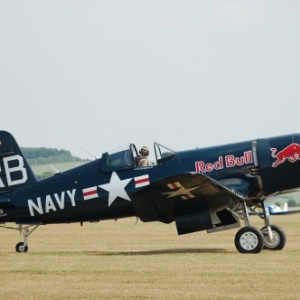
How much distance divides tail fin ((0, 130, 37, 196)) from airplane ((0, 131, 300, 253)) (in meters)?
0.05

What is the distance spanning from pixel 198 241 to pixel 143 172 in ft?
10.8

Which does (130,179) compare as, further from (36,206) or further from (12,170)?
(12,170)

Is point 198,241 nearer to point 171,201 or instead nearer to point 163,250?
point 163,250

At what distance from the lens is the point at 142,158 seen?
14203 mm

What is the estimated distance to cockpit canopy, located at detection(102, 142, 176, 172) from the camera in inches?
555

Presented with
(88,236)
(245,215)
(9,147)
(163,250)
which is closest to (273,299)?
(245,215)

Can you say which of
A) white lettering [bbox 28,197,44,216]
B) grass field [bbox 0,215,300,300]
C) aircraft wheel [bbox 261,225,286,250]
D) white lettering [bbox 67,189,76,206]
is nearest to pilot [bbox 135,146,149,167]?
white lettering [bbox 67,189,76,206]

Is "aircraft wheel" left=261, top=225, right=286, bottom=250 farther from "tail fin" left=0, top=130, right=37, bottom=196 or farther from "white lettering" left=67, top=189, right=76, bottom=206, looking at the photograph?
"tail fin" left=0, top=130, right=37, bottom=196

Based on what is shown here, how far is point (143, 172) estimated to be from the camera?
14.0m

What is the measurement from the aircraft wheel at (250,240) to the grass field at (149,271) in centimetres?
17

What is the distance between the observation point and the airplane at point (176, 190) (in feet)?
44.5

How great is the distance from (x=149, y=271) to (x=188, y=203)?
3.04m

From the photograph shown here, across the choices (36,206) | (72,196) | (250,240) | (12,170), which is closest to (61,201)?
(72,196)

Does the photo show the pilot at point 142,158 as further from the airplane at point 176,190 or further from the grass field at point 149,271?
the grass field at point 149,271
